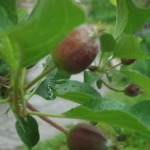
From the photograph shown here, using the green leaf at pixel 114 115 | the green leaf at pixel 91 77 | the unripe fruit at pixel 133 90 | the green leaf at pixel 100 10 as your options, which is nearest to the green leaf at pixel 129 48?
the green leaf at pixel 114 115

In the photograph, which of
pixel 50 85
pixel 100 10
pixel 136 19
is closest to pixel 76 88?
pixel 50 85

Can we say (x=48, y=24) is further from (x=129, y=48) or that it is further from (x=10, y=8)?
(x=129, y=48)

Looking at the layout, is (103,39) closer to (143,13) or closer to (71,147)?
(71,147)

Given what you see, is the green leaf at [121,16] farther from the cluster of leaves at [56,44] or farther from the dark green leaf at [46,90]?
the dark green leaf at [46,90]

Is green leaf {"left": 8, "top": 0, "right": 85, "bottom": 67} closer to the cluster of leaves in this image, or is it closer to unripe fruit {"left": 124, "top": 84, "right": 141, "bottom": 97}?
the cluster of leaves

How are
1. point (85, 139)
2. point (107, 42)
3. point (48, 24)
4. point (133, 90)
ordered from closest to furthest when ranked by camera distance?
point (48, 24) → point (85, 139) → point (107, 42) → point (133, 90)

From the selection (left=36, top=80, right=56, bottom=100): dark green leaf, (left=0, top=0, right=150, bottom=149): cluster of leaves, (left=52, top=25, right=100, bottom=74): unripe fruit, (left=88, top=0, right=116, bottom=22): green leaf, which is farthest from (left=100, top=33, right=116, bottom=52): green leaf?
(left=88, top=0, right=116, bottom=22): green leaf
